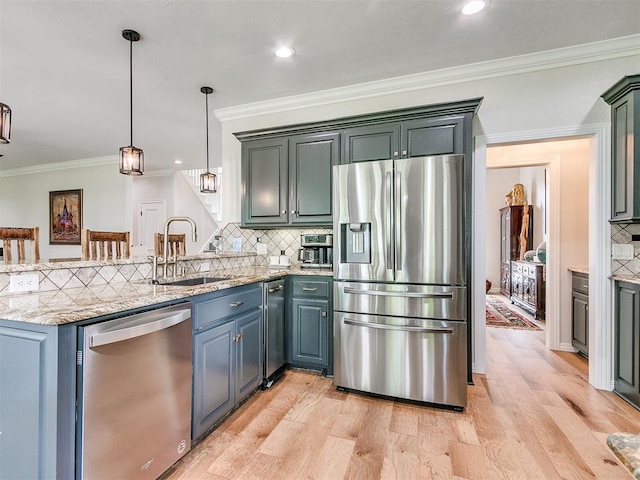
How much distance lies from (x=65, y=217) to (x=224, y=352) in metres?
6.72

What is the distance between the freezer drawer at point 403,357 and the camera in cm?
218

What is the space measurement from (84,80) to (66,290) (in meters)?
2.49

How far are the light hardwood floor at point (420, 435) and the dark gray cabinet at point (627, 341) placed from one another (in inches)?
4.7

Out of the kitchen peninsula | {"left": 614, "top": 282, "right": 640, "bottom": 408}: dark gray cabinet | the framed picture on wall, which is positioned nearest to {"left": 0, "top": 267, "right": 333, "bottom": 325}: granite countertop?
the kitchen peninsula

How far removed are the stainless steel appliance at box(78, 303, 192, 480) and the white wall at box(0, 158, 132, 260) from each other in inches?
220

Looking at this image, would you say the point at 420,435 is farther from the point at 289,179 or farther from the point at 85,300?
the point at 289,179

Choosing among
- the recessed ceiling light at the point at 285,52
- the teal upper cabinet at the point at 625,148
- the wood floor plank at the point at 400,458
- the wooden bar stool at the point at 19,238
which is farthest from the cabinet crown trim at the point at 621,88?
the wooden bar stool at the point at 19,238

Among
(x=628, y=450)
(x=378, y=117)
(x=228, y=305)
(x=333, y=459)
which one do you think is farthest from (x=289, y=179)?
(x=628, y=450)

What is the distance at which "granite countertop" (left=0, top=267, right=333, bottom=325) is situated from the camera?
1.15 metres

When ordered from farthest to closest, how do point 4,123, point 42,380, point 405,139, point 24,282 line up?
point 405,139 < point 4,123 < point 24,282 < point 42,380

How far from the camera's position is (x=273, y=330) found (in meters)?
2.62

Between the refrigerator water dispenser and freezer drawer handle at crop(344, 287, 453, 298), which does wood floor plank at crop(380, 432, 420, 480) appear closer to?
freezer drawer handle at crop(344, 287, 453, 298)

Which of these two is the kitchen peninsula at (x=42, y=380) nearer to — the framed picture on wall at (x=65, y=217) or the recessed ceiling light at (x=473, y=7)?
the recessed ceiling light at (x=473, y=7)

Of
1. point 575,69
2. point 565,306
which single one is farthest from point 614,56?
point 565,306
